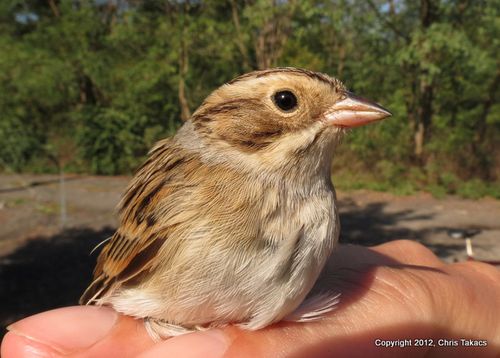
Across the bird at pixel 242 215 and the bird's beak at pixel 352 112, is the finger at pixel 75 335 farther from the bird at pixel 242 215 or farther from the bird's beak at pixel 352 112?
the bird's beak at pixel 352 112

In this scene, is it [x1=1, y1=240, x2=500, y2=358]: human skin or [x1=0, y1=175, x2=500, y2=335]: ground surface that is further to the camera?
[x1=0, y1=175, x2=500, y2=335]: ground surface

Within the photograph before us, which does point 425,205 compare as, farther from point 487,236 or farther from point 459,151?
point 459,151

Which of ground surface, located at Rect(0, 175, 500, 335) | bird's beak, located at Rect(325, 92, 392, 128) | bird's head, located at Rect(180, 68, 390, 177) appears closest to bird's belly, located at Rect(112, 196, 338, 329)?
bird's head, located at Rect(180, 68, 390, 177)

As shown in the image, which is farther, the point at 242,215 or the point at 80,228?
the point at 80,228

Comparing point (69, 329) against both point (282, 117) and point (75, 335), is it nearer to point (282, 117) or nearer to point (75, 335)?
point (75, 335)

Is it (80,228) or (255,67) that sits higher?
(255,67)

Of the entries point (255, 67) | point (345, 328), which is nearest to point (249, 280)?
point (345, 328)

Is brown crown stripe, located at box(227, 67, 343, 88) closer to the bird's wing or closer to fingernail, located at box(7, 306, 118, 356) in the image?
the bird's wing
